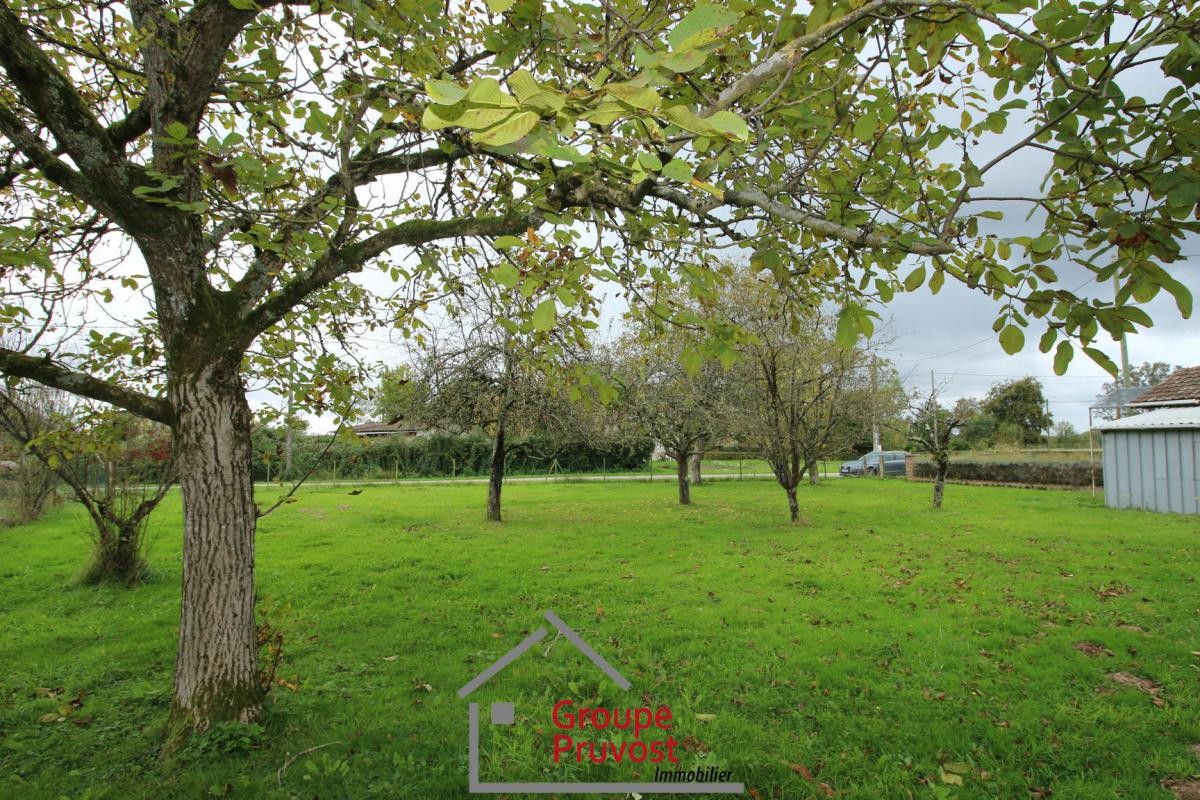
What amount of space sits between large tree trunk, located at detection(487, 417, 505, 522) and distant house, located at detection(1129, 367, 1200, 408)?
1783 cm

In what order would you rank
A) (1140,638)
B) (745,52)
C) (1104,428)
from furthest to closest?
(1104,428) → (1140,638) → (745,52)

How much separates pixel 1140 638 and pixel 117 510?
11822mm

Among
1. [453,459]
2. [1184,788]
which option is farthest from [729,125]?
[453,459]

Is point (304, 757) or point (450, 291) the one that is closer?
point (304, 757)

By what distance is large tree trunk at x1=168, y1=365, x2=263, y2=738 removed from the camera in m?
3.25

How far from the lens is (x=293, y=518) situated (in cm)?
1340

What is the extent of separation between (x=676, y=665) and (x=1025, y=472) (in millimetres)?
23592

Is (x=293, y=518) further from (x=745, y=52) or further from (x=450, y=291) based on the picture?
(x=745, y=52)

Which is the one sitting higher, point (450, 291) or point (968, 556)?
point (450, 291)

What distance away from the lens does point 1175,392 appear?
16.1 metres

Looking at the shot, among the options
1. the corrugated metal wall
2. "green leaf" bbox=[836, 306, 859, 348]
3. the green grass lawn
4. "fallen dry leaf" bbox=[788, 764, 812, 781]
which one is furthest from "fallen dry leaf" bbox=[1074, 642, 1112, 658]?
the corrugated metal wall

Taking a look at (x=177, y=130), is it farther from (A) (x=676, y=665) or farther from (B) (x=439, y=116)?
(A) (x=676, y=665)

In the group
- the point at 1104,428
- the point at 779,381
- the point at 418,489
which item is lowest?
the point at 418,489

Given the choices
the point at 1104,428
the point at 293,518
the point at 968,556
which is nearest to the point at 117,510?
the point at 293,518
